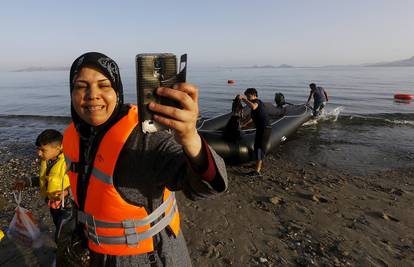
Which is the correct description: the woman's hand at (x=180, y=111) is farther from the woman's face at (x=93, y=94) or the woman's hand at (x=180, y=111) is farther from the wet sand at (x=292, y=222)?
the wet sand at (x=292, y=222)

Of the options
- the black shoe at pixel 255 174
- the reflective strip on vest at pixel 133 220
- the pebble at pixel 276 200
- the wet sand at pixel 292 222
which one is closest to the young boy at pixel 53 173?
the wet sand at pixel 292 222

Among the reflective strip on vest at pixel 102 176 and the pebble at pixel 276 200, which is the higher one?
the reflective strip on vest at pixel 102 176

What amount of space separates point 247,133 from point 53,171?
6036 millimetres

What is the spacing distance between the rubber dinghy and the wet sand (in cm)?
69

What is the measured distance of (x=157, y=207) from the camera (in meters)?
1.54

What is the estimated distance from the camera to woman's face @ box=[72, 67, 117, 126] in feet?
4.89

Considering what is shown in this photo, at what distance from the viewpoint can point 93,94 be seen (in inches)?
58.0

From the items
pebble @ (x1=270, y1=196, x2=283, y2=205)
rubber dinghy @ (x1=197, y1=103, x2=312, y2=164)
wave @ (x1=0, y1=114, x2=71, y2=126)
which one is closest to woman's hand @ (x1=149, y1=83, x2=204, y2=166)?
rubber dinghy @ (x1=197, y1=103, x2=312, y2=164)

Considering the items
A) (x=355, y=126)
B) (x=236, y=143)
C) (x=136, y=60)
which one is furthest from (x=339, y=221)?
(x=355, y=126)

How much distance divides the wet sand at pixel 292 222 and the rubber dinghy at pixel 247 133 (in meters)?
0.69

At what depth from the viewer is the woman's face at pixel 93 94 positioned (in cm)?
149

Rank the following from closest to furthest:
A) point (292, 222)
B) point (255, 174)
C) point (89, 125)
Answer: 1. point (89, 125)
2. point (292, 222)
3. point (255, 174)

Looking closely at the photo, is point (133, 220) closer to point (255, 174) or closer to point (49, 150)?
point (49, 150)

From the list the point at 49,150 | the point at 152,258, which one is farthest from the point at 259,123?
the point at 152,258
